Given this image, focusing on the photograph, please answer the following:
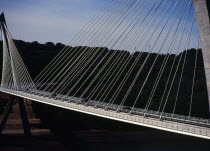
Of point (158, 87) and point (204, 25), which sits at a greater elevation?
point (158, 87)

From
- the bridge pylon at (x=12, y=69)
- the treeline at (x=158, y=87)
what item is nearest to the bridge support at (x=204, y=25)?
the treeline at (x=158, y=87)

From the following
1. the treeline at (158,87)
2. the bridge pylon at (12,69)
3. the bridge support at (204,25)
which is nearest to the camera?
the bridge support at (204,25)

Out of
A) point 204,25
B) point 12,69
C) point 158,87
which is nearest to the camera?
point 204,25

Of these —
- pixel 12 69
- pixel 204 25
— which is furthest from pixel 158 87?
pixel 204 25

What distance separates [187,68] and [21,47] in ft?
120

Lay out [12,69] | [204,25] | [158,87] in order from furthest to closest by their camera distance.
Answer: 1. [158,87]
2. [12,69]
3. [204,25]

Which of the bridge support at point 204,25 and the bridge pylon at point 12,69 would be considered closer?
the bridge support at point 204,25

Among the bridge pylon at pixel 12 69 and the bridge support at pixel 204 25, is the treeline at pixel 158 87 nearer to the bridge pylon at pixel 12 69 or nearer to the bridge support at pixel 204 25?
the bridge pylon at pixel 12 69

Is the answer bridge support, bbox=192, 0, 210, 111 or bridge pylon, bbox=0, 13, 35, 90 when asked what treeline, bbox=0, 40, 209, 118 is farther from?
bridge support, bbox=192, 0, 210, 111

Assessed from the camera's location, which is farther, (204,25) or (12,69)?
(12,69)

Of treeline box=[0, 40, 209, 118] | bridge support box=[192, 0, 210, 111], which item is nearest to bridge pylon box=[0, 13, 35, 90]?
treeline box=[0, 40, 209, 118]

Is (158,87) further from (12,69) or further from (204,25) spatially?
(204,25)

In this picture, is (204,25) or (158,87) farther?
(158,87)

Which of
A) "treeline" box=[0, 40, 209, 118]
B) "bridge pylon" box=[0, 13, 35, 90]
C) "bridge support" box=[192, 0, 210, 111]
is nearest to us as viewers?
"bridge support" box=[192, 0, 210, 111]
